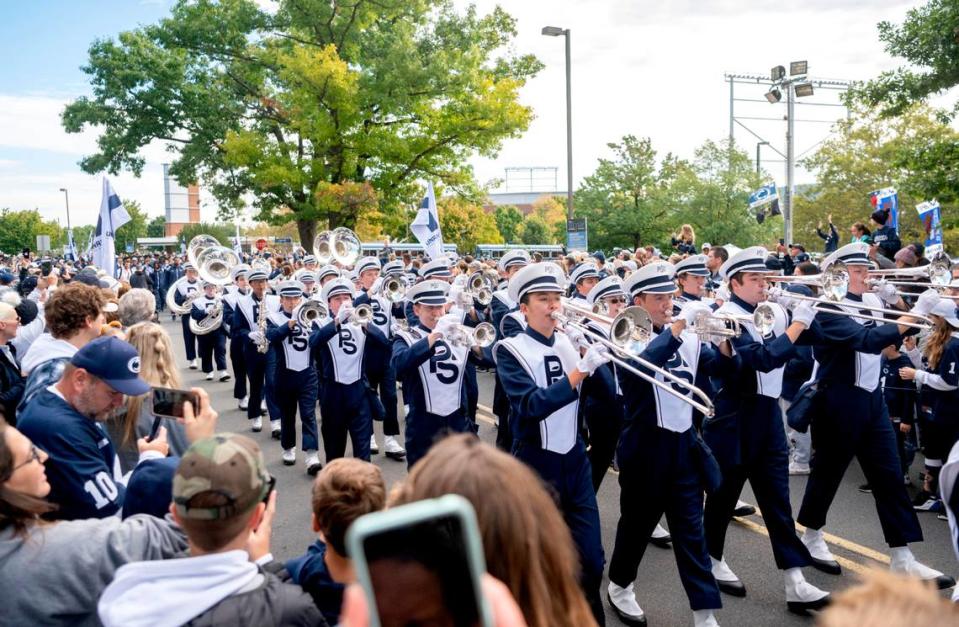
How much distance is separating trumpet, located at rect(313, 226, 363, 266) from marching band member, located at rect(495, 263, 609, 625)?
9.40 meters

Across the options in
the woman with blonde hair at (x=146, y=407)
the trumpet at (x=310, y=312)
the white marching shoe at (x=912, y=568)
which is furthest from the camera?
the trumpet at (x=310, y=312)

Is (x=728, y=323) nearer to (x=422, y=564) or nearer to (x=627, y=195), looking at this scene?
(x=422, y=564)

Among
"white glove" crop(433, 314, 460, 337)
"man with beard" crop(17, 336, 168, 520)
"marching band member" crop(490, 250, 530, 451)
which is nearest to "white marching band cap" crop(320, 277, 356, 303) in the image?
"marching band member" crop(490, 250, 530, 451)

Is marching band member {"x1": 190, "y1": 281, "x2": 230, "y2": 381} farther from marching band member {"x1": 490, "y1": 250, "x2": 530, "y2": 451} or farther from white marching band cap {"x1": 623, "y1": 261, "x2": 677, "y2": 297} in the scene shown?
white marching band cap {"x1": 623, "y1": 261, "x2": 677, "y2": 297}

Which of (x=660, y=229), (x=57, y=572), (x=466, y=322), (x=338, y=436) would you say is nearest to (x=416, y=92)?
(x=660, y=229)

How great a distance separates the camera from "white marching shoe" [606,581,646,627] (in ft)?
16.3

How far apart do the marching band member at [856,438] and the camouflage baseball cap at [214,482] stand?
15.8 feet

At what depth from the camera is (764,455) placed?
5.34 metres

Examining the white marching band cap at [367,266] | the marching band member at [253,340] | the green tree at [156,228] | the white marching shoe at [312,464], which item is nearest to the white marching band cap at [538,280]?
the white marching shoe at [312,464]

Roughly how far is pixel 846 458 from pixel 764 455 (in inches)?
→ 30.9

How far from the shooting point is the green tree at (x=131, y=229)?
80.4 meters

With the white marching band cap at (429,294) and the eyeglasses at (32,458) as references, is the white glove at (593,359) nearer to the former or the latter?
the eyeglasses at (32,458)

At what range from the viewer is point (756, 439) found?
534 cm

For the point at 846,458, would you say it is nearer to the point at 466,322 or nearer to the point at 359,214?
the point at 466,322
